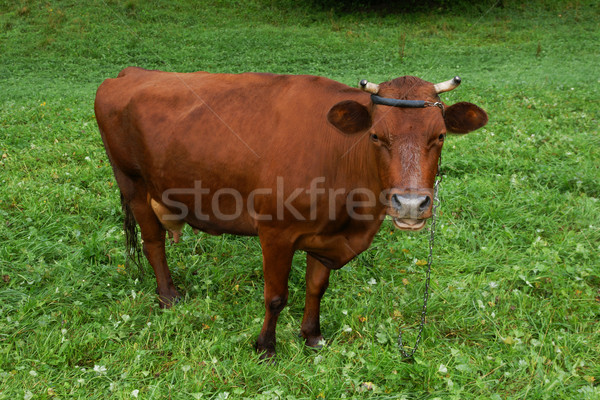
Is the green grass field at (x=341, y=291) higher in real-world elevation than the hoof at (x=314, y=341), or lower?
higher

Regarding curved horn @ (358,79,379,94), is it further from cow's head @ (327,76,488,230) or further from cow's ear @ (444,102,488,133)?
cow's ear @ (444,102,488,133)

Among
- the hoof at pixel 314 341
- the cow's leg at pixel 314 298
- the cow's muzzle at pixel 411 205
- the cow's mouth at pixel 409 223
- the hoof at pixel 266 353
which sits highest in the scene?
the cow's muzzle at pixel 411 205

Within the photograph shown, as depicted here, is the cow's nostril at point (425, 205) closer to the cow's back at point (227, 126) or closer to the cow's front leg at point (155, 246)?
the cow's back at point (227, 126)

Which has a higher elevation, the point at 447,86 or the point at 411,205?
the point at 447,86

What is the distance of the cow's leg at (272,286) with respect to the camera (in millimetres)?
3719

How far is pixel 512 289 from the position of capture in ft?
15.2

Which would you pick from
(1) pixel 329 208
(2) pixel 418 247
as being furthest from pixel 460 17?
(1) pixel 329 208

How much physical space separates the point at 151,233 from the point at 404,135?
278 cm

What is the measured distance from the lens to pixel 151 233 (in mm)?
4754

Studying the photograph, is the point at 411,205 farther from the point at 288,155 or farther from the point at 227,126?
the point at 227,126

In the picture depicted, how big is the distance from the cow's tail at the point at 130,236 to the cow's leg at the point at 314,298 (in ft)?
6.05

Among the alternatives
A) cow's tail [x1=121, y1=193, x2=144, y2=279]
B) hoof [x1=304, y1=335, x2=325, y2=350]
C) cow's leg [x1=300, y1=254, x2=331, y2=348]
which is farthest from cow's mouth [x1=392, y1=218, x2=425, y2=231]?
cow's tail [x1=121, y1=193, x2=144, y2=279]

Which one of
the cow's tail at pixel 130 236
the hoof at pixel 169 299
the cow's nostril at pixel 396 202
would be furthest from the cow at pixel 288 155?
the hoof at pixel 169 299

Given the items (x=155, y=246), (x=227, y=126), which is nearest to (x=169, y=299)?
(x=155, y=246)
